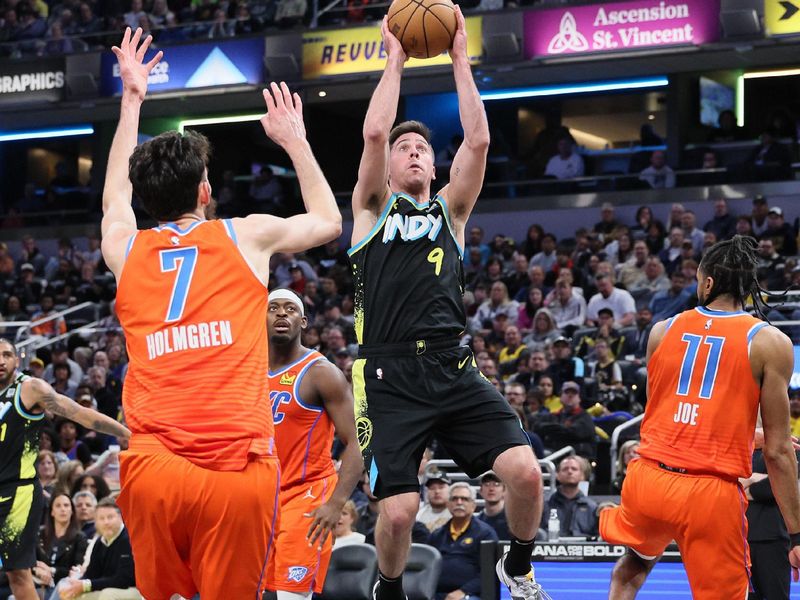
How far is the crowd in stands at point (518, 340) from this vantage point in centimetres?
1188

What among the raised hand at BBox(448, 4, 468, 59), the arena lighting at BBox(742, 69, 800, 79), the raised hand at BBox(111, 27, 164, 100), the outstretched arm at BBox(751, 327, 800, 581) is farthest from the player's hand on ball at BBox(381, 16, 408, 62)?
the arena lighting at BBox(742, 69, 800, 79)

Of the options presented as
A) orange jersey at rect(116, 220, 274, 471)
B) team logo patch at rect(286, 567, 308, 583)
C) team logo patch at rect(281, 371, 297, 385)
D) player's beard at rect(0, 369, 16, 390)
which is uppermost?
orange jersey at rect(116, 220, 274, 471)

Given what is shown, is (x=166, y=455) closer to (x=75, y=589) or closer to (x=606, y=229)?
(x=75, y=589)

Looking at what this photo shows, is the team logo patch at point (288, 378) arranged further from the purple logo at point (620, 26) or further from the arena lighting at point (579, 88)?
the arena lighting at point (579, 88)

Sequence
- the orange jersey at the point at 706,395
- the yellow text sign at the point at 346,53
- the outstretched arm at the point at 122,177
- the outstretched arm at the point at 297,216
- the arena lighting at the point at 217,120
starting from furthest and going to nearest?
the arena lighting at the point at 217,120, the yellow text sign at the point at 346,53, the orange jersey at the point at 706,395, the outstretched arm at the point at 122,177, the outstretched arm at the point at 297,216

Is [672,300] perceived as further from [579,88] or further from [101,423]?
[579,88]

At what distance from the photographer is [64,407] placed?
948 centimetres

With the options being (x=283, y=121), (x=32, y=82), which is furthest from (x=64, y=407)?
(x=32, y=82)

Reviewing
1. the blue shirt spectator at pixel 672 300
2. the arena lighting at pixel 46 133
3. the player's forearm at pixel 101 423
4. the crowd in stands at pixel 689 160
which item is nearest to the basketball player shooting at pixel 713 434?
the player's forearm at pixel 101 423

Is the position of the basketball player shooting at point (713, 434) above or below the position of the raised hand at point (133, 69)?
below

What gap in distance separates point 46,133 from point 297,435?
26.1 m

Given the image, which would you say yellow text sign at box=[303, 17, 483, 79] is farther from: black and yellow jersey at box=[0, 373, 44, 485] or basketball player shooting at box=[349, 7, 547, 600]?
basketball player shooting at box=[349, 7, 547, 600]

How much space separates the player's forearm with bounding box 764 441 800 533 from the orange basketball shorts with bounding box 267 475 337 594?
258 cm

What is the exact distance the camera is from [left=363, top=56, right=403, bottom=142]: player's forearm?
6.23 meters
